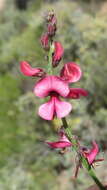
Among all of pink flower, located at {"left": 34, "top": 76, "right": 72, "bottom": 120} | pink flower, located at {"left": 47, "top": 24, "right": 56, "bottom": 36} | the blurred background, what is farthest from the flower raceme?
the blurred background

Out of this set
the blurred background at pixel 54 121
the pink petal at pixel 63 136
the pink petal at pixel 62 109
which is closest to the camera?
the pink petal at pixel 62 109

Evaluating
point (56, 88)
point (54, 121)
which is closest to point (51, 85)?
point (56, 88)

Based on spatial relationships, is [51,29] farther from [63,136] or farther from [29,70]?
[63,136]

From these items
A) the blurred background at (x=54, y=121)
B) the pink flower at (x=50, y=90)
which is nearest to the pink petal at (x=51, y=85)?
the pink flower at (x=50, y=90)

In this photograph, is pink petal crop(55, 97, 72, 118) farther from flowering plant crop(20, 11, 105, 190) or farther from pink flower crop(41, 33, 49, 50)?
pink flower crop(41, 33, 49, 50)

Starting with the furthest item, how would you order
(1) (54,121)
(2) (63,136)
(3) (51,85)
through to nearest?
(1) (54,121) < (2) (63,136) < (3) (51,85)

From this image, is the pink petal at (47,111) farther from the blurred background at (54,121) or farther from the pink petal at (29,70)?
the blurred background at (54,121)

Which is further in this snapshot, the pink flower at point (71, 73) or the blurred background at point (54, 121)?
the blurred background at point (54, 121)

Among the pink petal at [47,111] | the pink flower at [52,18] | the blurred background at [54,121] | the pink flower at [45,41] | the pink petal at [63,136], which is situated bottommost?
the blurred background at [54,121]
